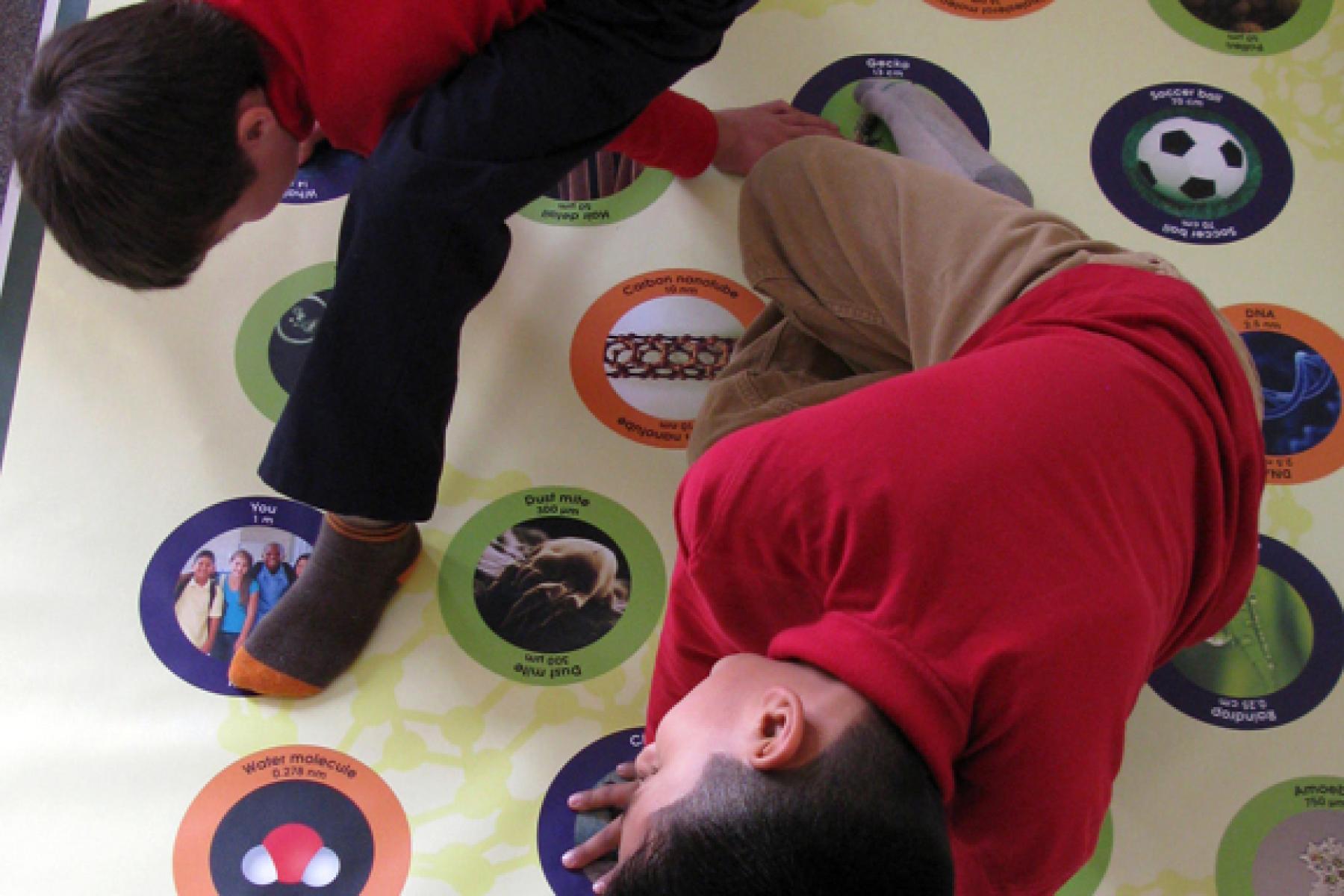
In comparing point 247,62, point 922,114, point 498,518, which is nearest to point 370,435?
point 498,518

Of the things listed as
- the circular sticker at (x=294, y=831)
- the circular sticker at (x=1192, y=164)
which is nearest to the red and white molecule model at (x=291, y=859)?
the circular sticker at (x=294, y=831)

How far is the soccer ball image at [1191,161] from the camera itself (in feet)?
3.19

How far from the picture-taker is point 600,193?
97 centimetres

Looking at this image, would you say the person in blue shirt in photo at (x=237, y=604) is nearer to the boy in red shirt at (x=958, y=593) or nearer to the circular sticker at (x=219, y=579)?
the circular sticker at (x=219, y=579)

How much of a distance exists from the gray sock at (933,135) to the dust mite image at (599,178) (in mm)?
214

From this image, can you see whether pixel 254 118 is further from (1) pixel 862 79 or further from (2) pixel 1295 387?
(2) pixel 1295 387

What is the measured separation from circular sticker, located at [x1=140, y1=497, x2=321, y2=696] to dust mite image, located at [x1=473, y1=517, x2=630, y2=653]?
0.49ft

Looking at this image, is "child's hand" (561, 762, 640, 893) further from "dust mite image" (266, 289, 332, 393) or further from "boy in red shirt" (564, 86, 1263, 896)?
"dust mite image" (266, 289, 332, 393)

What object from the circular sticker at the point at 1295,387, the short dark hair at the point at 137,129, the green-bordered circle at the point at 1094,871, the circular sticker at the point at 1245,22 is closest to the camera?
the short dark hair at the point at 137,129

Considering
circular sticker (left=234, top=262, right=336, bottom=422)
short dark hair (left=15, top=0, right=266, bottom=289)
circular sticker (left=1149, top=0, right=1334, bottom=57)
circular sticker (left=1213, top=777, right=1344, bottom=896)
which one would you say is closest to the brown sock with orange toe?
circular sticker (left=234, top=262, right=336, bottom=422)

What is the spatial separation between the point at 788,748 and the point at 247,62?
0.55 metres

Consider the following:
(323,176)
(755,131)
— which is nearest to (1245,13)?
(755,131)

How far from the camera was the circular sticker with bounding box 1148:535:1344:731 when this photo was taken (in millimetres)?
843

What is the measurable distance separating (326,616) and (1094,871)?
1.89 ft
